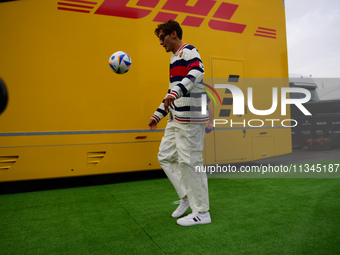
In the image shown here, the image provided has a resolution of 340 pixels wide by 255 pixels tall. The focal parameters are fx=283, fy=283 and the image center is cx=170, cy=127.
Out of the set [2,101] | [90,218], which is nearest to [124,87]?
[90,218]

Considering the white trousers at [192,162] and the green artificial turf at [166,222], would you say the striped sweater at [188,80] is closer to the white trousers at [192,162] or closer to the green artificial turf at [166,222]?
the white trousers at [192,162]

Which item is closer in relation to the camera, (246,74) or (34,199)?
(34,199)

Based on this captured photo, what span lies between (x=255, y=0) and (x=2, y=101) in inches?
212

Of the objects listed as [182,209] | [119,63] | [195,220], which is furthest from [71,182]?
[195,220]

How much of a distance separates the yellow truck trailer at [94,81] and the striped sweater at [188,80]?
1814 millimetres

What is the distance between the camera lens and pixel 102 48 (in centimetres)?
412

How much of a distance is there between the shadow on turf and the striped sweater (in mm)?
2304

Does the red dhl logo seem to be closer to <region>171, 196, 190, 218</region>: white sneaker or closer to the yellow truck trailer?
the yellow truck trailer

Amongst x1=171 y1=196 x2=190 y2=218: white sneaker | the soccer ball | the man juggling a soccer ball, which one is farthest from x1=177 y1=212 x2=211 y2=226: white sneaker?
the soccer ball

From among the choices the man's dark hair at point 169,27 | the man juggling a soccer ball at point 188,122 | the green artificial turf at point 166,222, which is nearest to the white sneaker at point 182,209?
the man juggling a soccer ball at point 188,122

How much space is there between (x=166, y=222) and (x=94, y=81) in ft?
7.98

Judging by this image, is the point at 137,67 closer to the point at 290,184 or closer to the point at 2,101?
the point at 290,184

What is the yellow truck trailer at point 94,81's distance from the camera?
3750 mm

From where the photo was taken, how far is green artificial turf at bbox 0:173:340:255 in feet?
6.36
